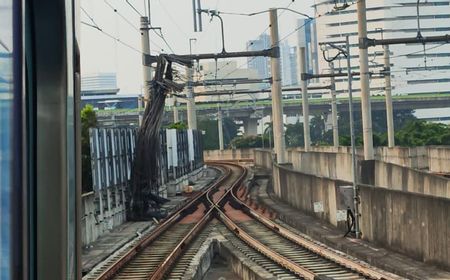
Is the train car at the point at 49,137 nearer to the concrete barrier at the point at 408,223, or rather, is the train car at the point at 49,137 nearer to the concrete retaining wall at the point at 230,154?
the concrete barrier at the point at 408,223

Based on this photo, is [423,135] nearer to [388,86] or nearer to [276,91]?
[388,86]

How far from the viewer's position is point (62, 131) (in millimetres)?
2607

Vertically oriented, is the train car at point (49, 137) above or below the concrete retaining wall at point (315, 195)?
above

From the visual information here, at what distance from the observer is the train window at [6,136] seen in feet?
6.01

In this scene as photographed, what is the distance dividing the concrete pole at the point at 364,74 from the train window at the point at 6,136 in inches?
803

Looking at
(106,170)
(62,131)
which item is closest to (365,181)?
(106,170)

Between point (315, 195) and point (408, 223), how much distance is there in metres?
7.55

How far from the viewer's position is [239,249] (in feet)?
50.9

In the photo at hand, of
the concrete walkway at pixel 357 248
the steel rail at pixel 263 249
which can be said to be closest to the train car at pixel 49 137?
the steel rail at pixel 263 249

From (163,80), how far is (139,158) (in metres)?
2.56

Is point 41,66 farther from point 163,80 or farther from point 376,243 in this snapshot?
point 163,80

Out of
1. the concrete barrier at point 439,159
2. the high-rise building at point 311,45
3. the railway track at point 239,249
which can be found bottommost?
the railway track at point 239,249

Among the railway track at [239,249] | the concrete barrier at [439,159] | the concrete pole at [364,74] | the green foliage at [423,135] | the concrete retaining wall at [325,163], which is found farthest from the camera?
the green foliage at [423,135]

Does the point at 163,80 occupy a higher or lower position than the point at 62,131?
higher
